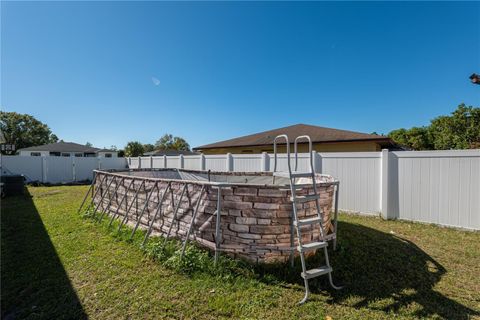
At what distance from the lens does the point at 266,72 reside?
1211 cm

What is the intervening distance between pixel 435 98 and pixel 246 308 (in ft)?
65.3

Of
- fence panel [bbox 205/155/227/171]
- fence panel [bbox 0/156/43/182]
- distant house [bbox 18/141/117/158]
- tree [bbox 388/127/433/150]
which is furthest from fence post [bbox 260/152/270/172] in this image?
tree [bbox 388/127/433/150]

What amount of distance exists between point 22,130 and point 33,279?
159 ft

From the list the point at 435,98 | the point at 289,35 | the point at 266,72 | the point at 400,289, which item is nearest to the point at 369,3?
the point at 289,35

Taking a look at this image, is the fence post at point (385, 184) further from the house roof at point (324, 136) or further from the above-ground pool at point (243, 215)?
the house roof at point (324, 136)

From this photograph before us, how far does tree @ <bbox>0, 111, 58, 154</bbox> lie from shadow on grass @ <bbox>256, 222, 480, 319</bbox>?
160 feet

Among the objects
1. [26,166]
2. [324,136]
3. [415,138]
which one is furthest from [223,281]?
[415,138]

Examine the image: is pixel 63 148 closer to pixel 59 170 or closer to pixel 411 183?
pixel 59 170

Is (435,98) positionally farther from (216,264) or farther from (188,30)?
(216,264)

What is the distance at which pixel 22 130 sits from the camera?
123 ft

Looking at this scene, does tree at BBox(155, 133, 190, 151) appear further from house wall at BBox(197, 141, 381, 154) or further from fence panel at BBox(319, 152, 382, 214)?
fence panel at BBox(319, 152, 382, 214)

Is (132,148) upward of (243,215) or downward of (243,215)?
upward

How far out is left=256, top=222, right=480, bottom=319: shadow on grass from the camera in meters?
2.37

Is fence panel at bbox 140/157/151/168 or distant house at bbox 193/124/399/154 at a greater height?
distant house at bbox 193/124/399/154
